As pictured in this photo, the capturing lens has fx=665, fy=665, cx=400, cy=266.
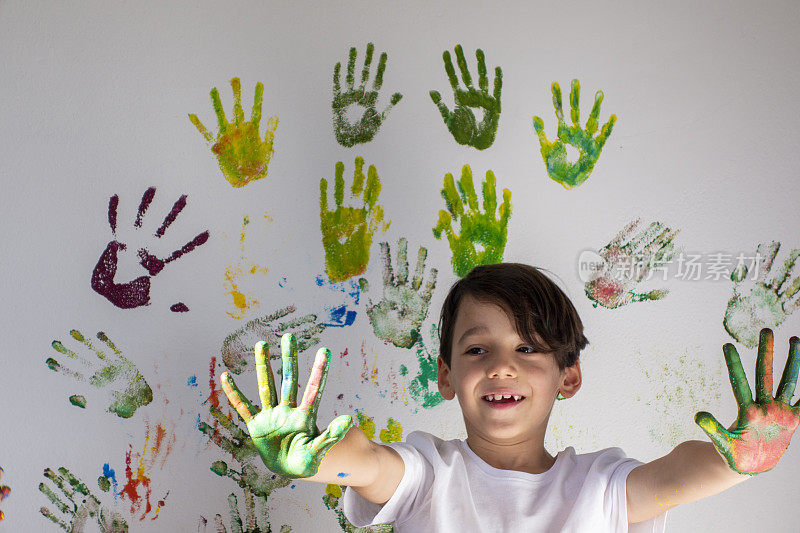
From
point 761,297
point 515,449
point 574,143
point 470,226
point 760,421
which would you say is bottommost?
point 515,449

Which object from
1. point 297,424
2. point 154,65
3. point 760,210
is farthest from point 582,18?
point 297,424

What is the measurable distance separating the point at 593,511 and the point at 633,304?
1.41ft

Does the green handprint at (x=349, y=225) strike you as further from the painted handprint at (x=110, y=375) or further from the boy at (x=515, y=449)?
the painted handprint at (x=110, y=375)

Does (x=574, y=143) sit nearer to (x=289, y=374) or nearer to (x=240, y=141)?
(x=240, y=141)

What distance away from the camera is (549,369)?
998 mm

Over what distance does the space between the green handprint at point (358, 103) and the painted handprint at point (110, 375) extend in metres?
0.53

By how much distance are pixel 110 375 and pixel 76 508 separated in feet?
0.73

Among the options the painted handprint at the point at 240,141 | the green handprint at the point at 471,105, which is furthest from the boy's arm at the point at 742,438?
the painted handprint at the point at 240,141

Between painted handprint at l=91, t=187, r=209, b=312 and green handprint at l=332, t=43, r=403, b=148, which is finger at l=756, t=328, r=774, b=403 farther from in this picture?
painted handprint at l=91, t=187, r=209, b=312

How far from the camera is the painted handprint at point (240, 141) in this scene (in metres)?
1.15

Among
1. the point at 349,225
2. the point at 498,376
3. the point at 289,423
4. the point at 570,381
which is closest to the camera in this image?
the point at 289,423

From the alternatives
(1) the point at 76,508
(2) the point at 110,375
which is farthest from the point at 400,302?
(1) the point at 76,508

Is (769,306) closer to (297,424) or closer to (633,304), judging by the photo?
(633,304)

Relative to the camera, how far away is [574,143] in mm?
1230
